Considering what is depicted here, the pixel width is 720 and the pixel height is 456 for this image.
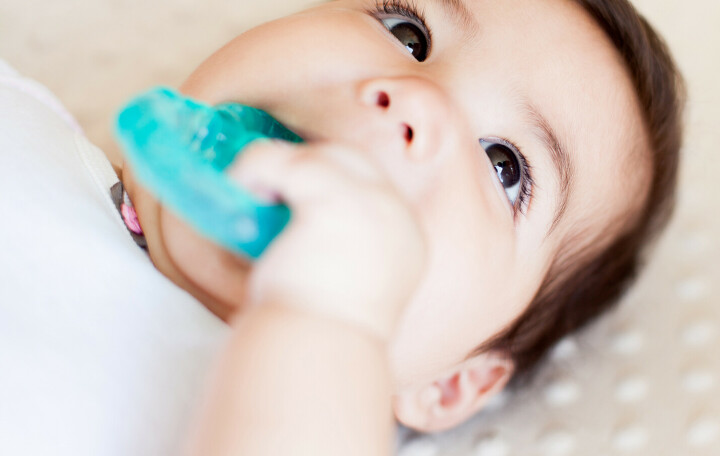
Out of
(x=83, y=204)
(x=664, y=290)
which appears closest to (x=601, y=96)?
(x=664, y=290)

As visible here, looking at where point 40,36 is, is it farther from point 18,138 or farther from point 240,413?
point 240,413

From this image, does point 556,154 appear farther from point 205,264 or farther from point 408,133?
point 205,264

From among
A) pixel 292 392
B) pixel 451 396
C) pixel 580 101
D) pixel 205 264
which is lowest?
pixel 451 396

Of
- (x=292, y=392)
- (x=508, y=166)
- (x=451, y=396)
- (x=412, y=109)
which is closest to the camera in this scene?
(x=292, y=392)

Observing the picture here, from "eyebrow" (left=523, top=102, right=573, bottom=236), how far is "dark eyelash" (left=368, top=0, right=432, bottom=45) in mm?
144

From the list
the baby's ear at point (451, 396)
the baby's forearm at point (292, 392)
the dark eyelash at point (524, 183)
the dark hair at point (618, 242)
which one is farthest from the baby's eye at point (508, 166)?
the baby's forearm at point (292, 392)

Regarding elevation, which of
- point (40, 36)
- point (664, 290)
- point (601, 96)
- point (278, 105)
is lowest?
point (40, 36)

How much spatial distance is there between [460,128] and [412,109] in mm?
80

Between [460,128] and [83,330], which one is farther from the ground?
[460,128]

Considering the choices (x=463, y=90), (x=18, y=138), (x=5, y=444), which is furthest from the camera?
(x=18, y=138)

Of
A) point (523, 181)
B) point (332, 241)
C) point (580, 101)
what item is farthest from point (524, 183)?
point (332, 241)

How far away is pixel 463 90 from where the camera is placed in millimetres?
774

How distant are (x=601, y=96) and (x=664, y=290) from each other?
344mm

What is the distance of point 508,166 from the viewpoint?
80 cm
